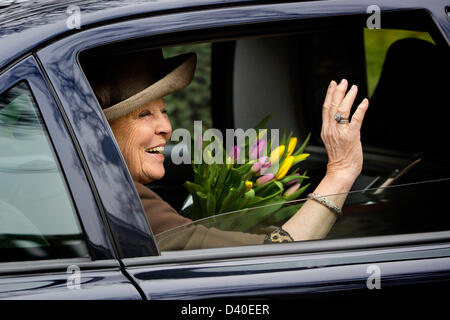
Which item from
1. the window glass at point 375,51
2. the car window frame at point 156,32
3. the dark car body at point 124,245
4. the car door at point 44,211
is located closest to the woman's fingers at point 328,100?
the car window frame at point 156,32

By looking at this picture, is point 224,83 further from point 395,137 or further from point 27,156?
point 27,156

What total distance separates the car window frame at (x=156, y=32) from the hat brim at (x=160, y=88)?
1.31 ft

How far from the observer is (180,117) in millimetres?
5918

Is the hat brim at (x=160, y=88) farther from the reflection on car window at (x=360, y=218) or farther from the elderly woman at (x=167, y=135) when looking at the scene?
the reflection on car window at (x=360, y=218)

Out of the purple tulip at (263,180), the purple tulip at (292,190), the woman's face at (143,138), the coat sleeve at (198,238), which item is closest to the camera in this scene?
the coat sleeve at (198,238)

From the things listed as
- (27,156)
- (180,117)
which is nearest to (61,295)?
(27,156)

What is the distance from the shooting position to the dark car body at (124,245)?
5.17 ft

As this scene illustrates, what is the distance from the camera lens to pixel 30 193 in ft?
5.38

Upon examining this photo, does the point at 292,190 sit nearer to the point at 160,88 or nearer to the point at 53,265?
the point at 160,88

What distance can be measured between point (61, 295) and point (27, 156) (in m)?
0.33

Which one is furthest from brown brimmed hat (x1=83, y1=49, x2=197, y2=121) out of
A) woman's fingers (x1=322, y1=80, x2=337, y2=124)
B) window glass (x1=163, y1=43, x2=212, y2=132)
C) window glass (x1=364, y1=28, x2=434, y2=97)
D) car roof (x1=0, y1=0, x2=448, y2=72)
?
window glass (x1=163, y1=43, x2=212, y2=132)

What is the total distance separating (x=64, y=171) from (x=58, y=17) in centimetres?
38

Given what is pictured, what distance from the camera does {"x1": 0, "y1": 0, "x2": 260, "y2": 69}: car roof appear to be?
1.62 meters

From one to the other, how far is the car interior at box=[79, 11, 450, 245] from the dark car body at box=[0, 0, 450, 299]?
58mm
